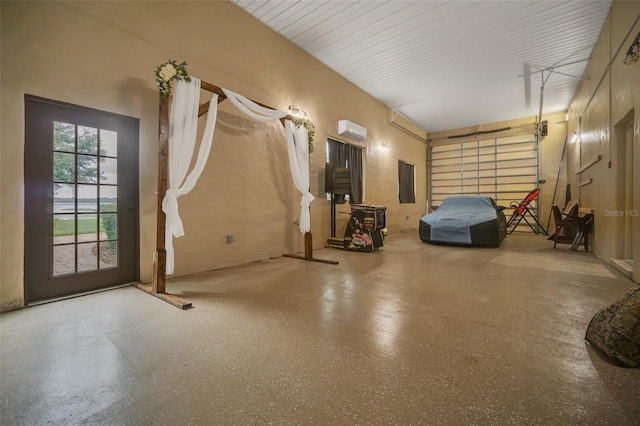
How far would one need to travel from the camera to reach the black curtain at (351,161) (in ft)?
18.7

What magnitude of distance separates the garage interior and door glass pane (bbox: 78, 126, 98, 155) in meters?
0.08

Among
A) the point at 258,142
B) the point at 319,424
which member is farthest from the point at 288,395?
the point at 258,142

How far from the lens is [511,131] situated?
28.5 feet

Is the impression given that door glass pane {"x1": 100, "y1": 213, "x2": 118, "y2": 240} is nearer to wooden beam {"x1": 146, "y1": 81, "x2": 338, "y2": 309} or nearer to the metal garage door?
wooden beam {"x1": 146, "y1": 81, "x2": 338, "y2": 309}

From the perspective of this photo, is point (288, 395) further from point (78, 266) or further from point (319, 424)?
point (78, 266)

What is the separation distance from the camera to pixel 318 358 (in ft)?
5.03

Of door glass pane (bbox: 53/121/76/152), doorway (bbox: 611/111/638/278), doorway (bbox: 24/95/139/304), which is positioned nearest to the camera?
doorway (bbox: 24/95/139/304)

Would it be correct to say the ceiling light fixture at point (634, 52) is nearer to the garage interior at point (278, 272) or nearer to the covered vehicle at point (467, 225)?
the garage interior at point (278, 272)

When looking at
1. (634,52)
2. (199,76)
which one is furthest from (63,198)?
(634,52)

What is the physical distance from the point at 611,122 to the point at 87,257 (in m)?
6.65

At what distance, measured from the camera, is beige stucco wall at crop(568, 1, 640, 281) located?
2959mm

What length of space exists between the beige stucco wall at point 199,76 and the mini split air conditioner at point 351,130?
0.15 m

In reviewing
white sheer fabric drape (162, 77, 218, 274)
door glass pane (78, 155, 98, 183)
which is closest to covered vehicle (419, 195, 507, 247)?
white sheer fabric drape (162, 77, 218, 274)

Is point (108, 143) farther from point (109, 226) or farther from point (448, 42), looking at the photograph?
point (448, 42)
